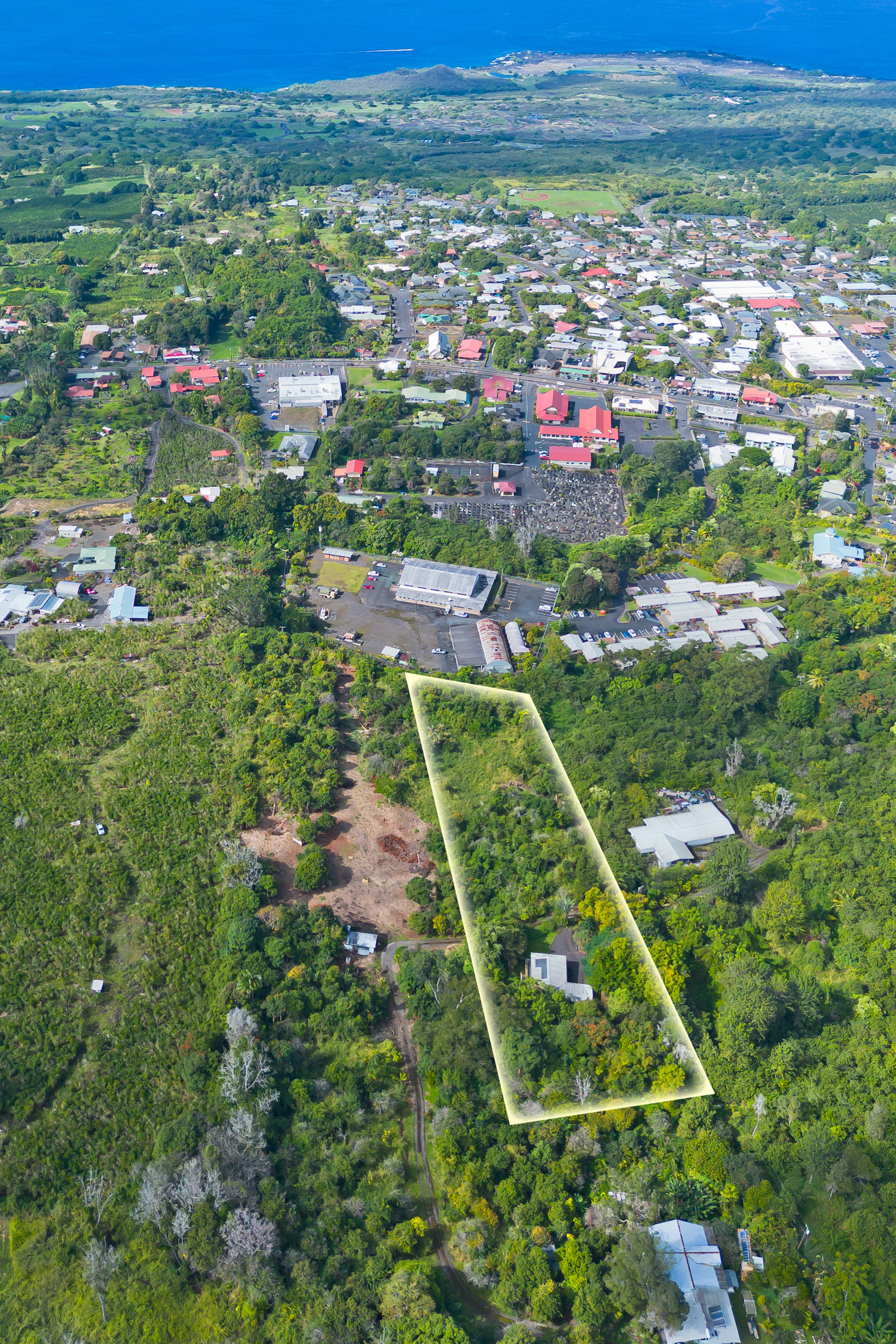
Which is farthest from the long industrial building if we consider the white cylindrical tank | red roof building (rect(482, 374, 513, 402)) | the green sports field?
the green sports field

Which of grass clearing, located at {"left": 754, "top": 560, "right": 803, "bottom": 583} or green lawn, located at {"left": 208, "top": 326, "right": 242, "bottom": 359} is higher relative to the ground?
green lawn, located at {"left": 208, "top": 326, "right": 242, "bottom": 359}

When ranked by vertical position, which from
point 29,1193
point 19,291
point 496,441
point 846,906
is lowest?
point 29,1193

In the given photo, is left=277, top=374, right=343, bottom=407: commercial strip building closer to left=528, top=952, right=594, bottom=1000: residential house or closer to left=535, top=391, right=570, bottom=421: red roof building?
left=535, top=391, right=570, bottom=421: red roof building

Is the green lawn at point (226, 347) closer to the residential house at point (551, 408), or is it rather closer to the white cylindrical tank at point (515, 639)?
the residential house at point (551, 408)

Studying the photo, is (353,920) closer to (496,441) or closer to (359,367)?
(496,441)

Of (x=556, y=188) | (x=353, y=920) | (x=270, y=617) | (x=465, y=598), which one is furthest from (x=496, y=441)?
(x=556, y=188)

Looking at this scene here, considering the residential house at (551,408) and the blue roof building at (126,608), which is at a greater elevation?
the residential house at (551,408)

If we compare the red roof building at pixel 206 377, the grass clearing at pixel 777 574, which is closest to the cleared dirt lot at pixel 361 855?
the grass clearing at pixel 777 574
